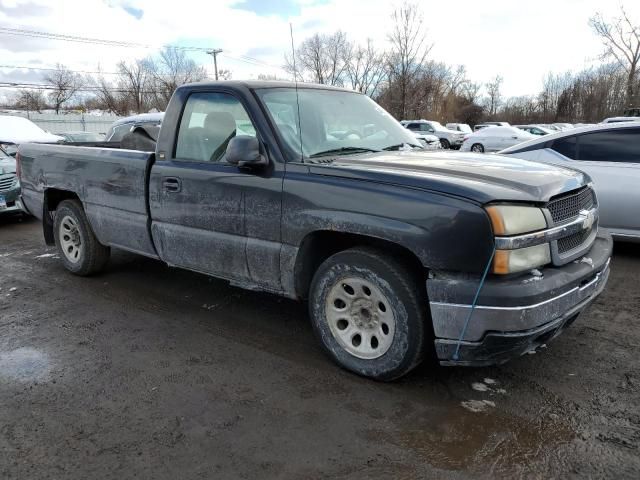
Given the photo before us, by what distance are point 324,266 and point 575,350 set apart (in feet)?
6.31

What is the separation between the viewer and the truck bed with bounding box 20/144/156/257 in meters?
4.49

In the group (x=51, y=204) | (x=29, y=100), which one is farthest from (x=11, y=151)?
(x=29, y=100)

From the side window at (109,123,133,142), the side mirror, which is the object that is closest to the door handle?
the side mirror

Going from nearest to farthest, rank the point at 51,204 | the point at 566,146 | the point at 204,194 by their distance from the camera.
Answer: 1. the point at 204,194
2. the point at 51,204
3. the point at 566,146

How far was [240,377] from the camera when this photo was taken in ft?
11.0

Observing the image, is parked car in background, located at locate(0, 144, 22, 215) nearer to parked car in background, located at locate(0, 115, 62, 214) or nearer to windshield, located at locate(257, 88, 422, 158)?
parked car in background, located at locate(0, 115, 62, 214)

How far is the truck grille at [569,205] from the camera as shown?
116 inches

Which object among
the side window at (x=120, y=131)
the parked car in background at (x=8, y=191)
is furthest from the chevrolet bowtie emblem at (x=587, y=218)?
the parked car in background at (x=8, y=191)

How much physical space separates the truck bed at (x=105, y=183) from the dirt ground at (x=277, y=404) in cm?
77

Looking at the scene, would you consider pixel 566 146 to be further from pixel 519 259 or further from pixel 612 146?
pixel 519 259

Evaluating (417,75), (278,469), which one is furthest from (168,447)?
(417,75)

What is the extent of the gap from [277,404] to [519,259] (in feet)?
5.30

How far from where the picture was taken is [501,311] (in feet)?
8.63

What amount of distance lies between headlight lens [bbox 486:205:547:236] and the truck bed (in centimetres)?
299
